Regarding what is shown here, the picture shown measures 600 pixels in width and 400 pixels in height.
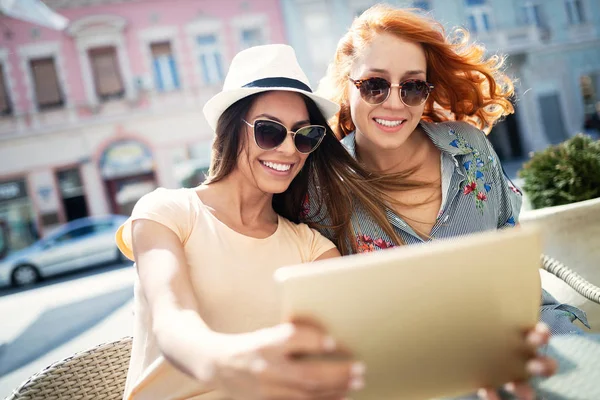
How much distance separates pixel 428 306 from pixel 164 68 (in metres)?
14.9

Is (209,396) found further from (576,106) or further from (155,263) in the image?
(576,106)

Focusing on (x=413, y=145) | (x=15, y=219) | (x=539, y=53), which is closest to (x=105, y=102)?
(x=15, y=219)

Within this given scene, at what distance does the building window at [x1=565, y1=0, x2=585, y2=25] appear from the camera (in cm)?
1733

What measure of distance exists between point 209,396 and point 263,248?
1.52 ft

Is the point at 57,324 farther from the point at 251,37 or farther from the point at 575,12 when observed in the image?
the point at 575,12

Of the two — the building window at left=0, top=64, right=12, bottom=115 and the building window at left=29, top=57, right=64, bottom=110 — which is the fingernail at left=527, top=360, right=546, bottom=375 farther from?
the building window at left=0, top=64, right=12, bottom=115

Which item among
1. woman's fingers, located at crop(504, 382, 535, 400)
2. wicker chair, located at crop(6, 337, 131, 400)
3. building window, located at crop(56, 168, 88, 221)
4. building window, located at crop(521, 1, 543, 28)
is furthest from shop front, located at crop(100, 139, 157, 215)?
woman's fingers, located at crop(504, 382, 535, 400)

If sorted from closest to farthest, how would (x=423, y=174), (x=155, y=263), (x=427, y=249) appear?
1. (x=427, y=249)
2. (x=155, y=263)
3. (x=423, y=174)

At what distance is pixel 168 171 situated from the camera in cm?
1409

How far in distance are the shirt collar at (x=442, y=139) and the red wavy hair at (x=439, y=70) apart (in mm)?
151

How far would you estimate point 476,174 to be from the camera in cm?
204

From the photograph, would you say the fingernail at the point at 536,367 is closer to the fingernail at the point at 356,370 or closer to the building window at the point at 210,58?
the fingernail at the point at 356,370

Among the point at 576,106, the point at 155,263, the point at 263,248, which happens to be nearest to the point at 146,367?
the point at 155,263

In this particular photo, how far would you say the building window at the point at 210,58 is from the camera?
14.6 m
